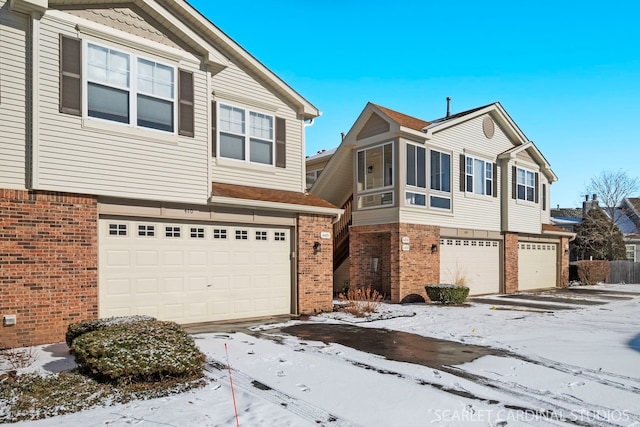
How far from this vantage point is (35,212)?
346 inches

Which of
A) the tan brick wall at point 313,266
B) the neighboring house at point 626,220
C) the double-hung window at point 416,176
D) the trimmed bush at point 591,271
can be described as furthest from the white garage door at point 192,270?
the neighboring house at point 626,220

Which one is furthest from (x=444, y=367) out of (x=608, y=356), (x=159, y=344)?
(x=159, y=344)

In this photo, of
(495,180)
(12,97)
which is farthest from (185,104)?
(495,180)

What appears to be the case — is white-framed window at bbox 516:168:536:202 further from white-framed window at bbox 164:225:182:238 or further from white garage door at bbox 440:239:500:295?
white-framed window at bbox 164:225:182:238

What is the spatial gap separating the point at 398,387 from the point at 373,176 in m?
13.9

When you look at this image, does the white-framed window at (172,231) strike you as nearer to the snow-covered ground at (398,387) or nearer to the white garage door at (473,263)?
the snow-covered ground at (398,387)

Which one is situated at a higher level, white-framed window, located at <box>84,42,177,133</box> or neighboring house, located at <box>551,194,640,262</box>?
white-framed window, located at <box>84,42,177,133</box>

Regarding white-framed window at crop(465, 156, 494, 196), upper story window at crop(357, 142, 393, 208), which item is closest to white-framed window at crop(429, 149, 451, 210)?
white-framed window at crop(465, 156, 494, 196)

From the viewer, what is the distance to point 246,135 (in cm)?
1261

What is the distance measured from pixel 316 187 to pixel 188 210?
10.0m

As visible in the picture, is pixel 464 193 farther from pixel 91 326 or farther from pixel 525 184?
pixel 91 326

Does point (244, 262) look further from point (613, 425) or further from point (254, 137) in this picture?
point (613, 425)

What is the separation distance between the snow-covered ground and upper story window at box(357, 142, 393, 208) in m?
7.60

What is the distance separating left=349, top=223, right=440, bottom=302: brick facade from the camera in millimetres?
→ 16469
